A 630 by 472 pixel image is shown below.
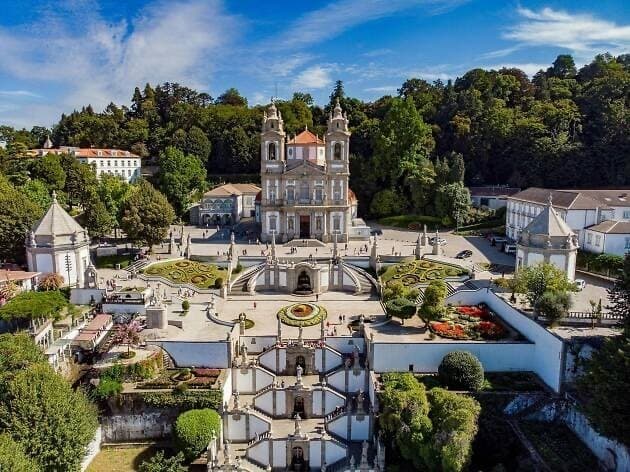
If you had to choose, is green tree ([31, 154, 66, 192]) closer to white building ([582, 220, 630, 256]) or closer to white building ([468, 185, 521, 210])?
white building ([468, 185, 521, 210])

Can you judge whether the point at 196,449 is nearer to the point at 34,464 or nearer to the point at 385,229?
the point at 34,464

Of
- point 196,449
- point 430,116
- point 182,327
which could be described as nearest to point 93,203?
point 182,327

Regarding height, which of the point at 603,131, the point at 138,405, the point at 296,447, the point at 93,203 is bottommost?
the point at 296,447

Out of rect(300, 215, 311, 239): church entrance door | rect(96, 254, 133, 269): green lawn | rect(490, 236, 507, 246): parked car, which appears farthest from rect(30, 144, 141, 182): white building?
rect(490, 236, 507, 246): parked car

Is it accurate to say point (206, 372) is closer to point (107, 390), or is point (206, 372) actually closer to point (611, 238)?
point (107, 390)

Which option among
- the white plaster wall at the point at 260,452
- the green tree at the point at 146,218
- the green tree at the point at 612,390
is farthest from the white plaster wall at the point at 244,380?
the green tree at the point at 146,218

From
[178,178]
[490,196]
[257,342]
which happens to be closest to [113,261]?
[257,342]

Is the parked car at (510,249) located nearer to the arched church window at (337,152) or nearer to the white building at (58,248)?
the arched church window at (337,152)
